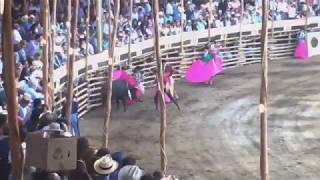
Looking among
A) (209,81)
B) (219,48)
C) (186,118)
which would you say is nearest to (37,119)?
(186,118)

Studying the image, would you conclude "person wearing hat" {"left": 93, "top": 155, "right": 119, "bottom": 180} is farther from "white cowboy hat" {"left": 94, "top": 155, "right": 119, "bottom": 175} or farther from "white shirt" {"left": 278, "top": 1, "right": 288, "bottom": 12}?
"white shirt" {"left": 278, "top": 1, "right": 288, "bottom": 12}

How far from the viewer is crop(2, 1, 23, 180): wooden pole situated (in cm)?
598

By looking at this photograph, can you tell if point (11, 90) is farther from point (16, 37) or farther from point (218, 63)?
point (218, 63)

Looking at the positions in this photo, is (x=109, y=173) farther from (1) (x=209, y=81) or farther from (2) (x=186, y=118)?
(1) (x=209, y=81)

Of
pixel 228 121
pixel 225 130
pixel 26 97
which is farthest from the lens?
pixel 228 121

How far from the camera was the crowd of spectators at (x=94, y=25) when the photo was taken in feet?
40.5

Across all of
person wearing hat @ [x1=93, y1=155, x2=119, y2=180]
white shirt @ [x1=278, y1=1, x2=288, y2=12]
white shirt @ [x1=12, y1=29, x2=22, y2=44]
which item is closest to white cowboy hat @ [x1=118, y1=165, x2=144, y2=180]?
person wearing hat @ [x1=93, y1=155, x2=119, y2=180]

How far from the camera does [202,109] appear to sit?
18.5 metres

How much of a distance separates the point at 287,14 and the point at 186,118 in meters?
11.8

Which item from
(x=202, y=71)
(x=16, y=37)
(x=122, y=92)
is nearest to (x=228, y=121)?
(x=122, y=92)

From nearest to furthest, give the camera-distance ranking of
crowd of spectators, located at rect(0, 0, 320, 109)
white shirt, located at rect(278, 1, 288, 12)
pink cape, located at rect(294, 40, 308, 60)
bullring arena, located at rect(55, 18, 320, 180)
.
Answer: bullring arena, located at rect(55, 18, 320, 180), crowd of spectators, located at rect(0, 0, 320, 109), pink cape, located at rect(294, 40, 308, 60), white shirt, located at rect(278, 1, 288, 12)

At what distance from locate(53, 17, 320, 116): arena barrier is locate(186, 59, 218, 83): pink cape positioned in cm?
81

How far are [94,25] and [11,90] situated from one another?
14.7m

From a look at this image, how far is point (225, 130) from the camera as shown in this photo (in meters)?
16.3
